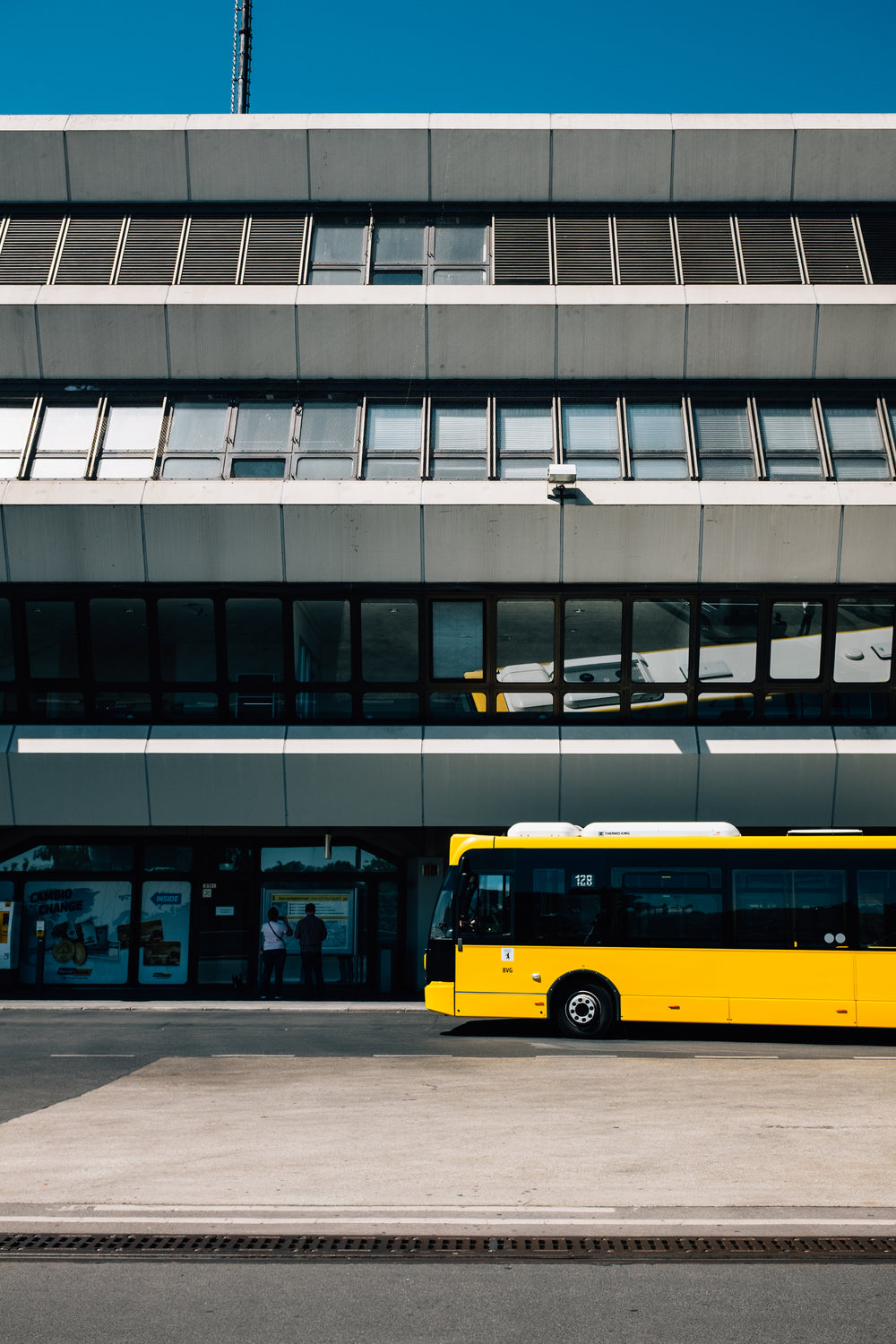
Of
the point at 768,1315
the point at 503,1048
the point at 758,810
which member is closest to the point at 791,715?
the point at 758,810

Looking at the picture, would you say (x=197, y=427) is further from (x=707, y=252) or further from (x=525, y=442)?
(x=707, y=252)

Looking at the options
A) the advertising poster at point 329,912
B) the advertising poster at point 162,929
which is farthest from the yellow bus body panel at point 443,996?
the advertising poster at point 162,929

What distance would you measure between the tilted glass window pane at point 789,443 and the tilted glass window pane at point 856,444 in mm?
332

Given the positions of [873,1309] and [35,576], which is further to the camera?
[35,576]

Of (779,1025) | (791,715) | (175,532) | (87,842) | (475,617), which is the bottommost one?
(779,1025)

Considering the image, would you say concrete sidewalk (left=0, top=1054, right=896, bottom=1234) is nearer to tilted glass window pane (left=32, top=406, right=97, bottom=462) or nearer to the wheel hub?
the wheel hub

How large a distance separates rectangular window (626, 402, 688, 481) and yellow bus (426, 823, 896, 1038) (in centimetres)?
736

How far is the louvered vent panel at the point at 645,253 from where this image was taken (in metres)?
22.4

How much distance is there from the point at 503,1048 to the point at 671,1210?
811 cm

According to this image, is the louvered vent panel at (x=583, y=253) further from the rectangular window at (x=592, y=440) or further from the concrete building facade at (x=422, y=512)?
the rectangular window at (x=592, y=440)

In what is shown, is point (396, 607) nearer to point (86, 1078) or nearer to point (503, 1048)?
point (503, 1048)

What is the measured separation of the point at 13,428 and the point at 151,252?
434cm

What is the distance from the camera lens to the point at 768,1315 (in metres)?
5.70

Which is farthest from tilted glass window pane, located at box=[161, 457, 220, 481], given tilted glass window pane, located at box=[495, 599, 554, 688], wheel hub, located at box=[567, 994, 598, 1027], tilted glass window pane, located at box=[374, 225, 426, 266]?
wheel hub, located at box=[567, 994, 598, 1027]
